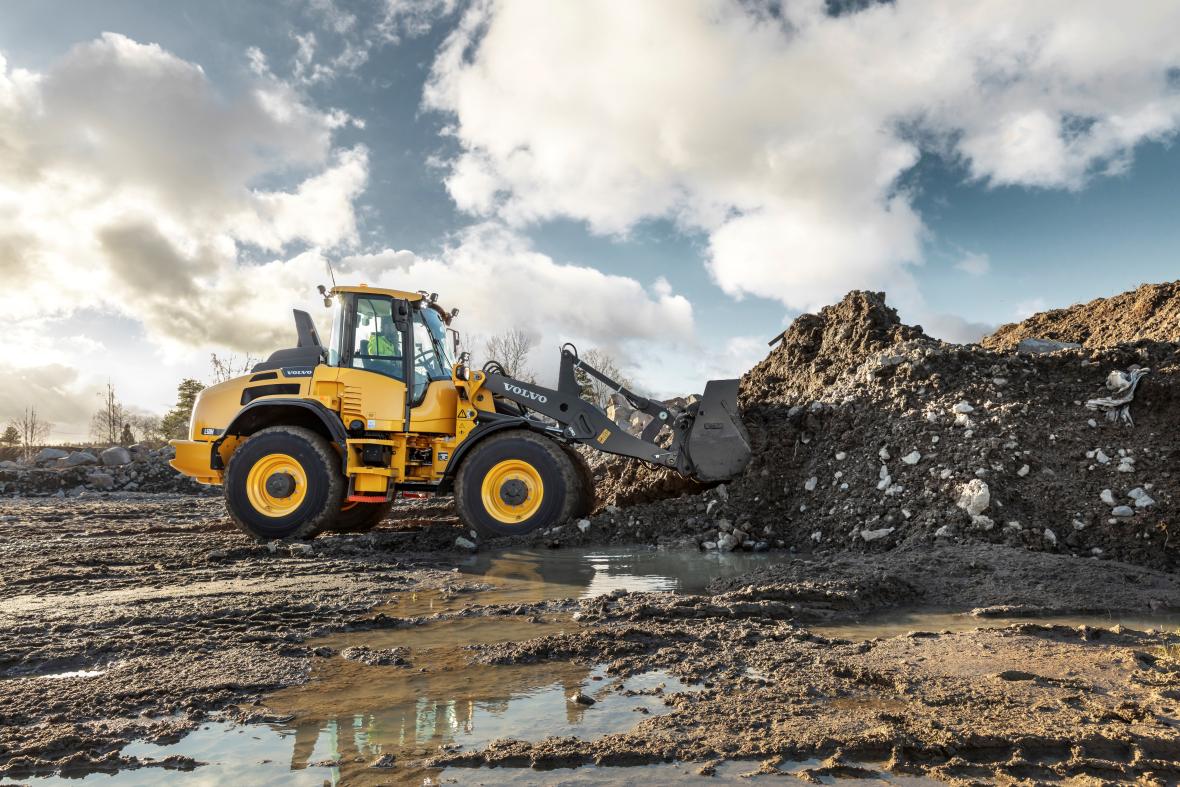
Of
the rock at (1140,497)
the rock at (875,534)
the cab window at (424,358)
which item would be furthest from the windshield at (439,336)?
the rock at (1140,497)

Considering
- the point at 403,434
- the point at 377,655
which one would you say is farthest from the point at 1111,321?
the point at 377,655

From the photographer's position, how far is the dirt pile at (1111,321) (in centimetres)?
1198

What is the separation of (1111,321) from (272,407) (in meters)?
14.1

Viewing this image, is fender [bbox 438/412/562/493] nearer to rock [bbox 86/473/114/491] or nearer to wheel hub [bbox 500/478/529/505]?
wheel hub [bbox 500/478/529/505]

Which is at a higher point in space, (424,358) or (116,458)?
(424,358)

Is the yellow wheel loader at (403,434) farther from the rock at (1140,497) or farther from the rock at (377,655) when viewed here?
the rock at (377,655)

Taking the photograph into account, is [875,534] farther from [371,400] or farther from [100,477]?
[100,477]

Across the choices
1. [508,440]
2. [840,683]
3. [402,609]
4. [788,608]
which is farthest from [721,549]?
[840,683]

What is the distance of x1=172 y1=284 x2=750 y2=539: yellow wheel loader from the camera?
8664 millimetres

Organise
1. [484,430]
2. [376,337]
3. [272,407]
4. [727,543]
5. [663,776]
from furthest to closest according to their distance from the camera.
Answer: [272,407]
[376,337]
[484,430]
[727,543]
[663,776]

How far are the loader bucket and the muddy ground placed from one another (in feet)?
8.30

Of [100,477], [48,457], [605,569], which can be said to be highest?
[48,457]

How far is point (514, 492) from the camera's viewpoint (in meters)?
8.64

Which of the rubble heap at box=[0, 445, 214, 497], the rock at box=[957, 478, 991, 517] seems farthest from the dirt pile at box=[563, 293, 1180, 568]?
the rubble heap at box=[0, 445, 214, 497]
